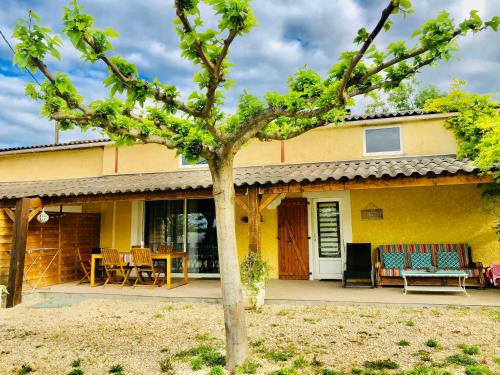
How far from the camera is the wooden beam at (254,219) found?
7.38 metres

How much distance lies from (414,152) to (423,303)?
4.23 m

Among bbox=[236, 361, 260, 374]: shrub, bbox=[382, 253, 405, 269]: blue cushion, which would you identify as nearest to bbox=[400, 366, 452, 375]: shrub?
bbox=[236, 361, 260, 374]: shrub

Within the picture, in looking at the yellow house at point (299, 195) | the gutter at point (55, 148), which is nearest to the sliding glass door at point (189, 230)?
the yellow house at point (299, 195)

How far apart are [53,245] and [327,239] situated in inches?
280

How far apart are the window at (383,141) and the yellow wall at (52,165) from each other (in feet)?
26.2

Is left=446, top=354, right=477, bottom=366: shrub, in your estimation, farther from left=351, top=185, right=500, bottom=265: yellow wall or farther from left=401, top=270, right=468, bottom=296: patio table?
left=351, top=185, right=500, bottom=265: yellow wall

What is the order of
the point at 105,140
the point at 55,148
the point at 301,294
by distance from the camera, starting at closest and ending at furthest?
the point at 301,294 < the point at 105,140 < the point at 55,148

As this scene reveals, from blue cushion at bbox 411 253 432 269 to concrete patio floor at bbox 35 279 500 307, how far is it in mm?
785

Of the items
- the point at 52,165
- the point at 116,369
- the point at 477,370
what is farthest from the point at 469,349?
the point at 52,165

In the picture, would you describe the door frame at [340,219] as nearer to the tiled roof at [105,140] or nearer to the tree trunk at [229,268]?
the tiled roof at [105,140]

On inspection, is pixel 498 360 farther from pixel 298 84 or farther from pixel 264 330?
pixel 298 84

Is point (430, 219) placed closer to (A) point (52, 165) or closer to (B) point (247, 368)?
(B) point (247, 368)

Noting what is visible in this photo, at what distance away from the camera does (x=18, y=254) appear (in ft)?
26.4

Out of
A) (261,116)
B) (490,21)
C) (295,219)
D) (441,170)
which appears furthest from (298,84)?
(295,219)
